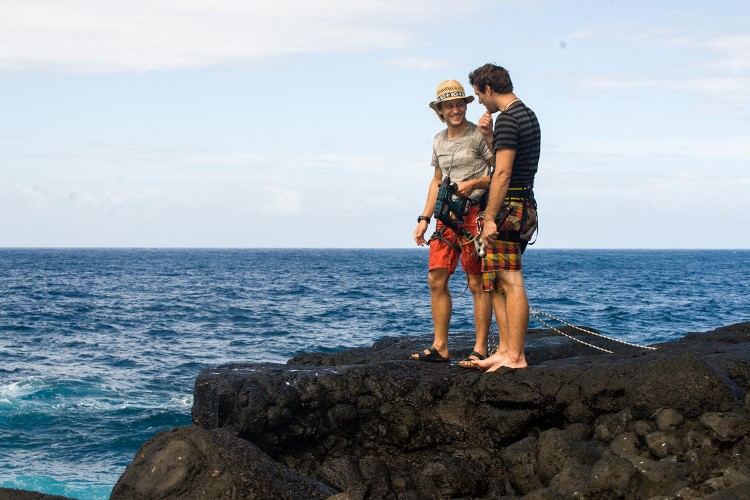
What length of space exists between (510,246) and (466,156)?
820 mm

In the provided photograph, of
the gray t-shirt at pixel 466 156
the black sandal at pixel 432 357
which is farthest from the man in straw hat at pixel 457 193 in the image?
the black sandal at pixel 432 357

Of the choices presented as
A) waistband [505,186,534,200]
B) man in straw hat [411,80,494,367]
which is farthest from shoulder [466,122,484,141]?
waistband [505,186,534,200]

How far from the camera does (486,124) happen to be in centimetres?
628

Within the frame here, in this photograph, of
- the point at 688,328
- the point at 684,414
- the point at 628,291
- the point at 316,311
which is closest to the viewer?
the point at 684,414

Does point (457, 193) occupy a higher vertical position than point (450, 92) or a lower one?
lower

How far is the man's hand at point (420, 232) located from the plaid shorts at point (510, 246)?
2.29ft

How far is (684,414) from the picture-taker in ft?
18.1

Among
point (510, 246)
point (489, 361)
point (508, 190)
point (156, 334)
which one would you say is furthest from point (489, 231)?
point (156, 334)

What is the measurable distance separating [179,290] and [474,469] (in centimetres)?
3717

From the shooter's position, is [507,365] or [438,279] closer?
[507,365]

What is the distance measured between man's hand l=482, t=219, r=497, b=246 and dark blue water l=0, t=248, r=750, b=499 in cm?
584

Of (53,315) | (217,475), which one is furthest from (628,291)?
(217,475)

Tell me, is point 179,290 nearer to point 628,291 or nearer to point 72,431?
point 628,291

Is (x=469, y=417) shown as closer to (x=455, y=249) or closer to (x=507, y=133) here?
(x=455, y=249)
